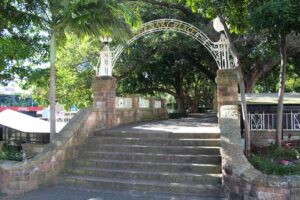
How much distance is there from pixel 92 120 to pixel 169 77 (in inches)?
598

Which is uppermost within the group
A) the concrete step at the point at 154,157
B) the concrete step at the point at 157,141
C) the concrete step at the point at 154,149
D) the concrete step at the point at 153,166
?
the concrete step at the point at 157,141

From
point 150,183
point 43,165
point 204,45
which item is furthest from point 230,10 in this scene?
point 43,165

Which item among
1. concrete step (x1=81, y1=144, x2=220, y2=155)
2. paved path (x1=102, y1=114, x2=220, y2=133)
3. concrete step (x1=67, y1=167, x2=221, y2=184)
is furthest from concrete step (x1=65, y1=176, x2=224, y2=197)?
paved path (x1=102, y1=114, x2=220, y2=133)

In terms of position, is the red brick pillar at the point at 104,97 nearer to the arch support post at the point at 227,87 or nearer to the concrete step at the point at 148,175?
the concrete step at the point at 148,175

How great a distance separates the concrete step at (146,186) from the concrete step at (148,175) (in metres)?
0.17

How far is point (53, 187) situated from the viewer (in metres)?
7.91

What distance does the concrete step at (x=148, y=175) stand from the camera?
750 cm

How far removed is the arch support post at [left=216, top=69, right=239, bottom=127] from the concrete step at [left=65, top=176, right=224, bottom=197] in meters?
3.44

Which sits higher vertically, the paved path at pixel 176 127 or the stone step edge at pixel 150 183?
the paved path at pixel 176 127

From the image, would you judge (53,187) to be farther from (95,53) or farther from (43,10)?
(95,53)

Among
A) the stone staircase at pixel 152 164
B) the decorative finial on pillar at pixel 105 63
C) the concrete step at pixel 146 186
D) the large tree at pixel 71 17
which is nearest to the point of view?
the concrete step at pixel 146 186

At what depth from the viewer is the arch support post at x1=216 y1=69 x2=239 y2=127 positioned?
1027cm

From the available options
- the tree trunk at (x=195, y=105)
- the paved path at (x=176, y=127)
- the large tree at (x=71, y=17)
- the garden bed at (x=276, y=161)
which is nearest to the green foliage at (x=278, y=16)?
the garden bed at (x=276, y=161)

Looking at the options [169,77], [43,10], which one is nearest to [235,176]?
[43,10]
